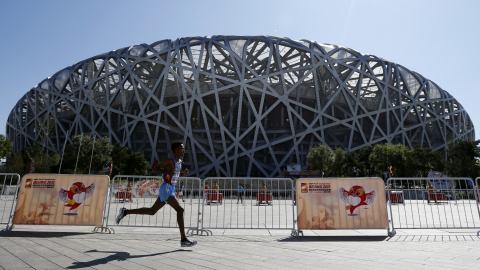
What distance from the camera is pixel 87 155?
30891 millimetres

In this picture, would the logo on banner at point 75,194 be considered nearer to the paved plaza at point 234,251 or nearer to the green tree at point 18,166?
the paved plaza at point 234,251

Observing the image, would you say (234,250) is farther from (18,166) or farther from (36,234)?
(18,166)

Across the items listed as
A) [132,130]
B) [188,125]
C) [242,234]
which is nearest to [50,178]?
[242,234]

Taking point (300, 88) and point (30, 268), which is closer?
point (30, 268)

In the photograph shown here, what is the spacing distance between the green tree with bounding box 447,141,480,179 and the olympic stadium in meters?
10.4

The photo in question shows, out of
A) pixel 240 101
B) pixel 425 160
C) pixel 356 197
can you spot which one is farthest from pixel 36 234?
pixel 425 160

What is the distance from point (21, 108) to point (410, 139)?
206ft

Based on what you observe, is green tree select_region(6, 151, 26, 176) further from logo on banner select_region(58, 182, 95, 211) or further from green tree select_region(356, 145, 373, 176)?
green tree select_region(356, 145, 373, 176)

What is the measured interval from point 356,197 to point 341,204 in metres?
0.35

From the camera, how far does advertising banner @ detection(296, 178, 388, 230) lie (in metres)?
5.92

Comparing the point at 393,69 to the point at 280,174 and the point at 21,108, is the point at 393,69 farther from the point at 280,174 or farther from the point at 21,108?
the point at 21,108

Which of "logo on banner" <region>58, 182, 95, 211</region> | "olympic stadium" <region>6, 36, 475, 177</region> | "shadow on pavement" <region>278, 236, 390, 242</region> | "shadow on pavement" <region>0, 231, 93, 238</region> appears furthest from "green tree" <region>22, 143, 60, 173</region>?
"shadow on pavement" <region>278, 236, 390, 242</region>

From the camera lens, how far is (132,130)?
132ft

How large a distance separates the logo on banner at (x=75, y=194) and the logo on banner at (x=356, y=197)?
527 centimetres
